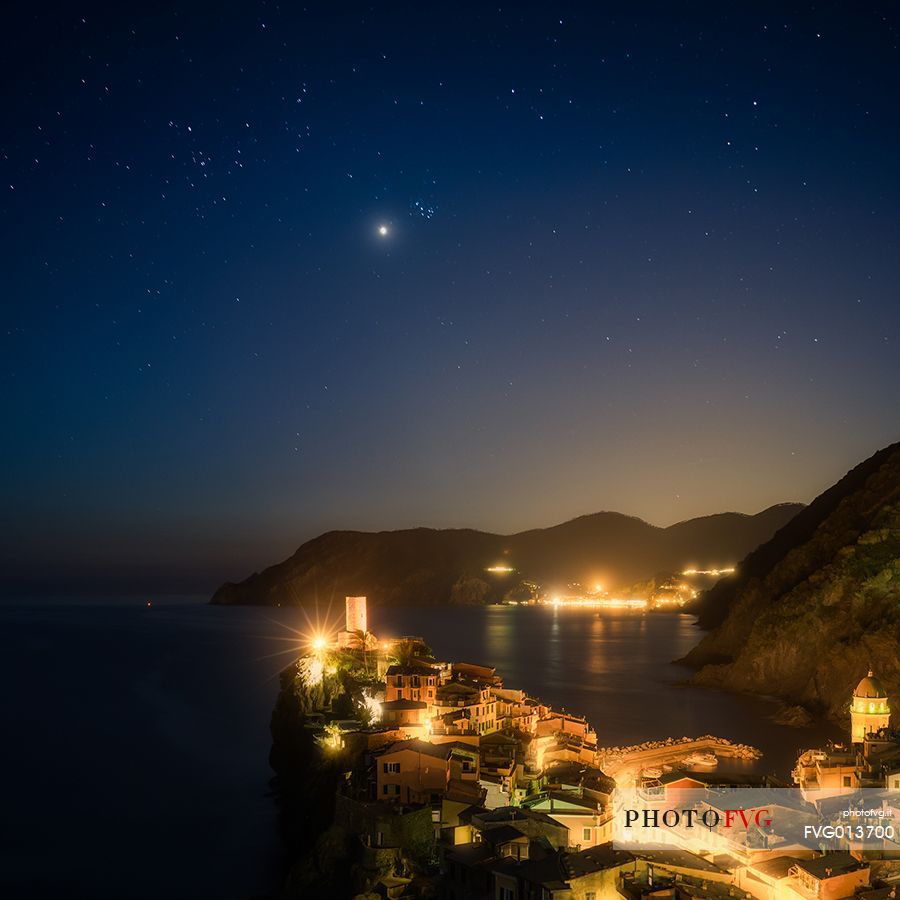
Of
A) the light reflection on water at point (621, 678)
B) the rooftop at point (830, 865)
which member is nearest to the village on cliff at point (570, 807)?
the rooftop at point (830, 865)

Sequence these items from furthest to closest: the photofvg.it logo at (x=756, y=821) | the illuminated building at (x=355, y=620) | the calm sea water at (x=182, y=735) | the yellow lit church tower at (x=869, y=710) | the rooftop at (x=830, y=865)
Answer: the illuminated building at (x=355, y=620) < the yellow lit church tower at (x=869, y=710) < the calm sea water at (x=182, y=735) < the photofvg.it logo at (x=756, y=821) < the rooftop at (x=830, y=865)

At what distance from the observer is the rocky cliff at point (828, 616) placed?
37219mm

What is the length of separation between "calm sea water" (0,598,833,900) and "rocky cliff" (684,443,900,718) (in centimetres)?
289

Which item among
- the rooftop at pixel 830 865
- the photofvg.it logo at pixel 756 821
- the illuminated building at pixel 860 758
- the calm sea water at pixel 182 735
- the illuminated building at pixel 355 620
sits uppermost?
the illuminated building at pixel 355 620

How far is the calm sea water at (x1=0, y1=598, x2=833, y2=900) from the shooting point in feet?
76.8

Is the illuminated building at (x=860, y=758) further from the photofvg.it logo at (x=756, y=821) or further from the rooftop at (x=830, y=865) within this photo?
the rooftop at (x=830, y=865)

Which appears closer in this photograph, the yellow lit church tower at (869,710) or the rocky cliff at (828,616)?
the yellow lit church tower at (869,710)

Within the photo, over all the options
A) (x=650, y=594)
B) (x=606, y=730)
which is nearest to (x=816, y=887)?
(x=606, y=730)

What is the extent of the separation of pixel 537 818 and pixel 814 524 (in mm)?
54158

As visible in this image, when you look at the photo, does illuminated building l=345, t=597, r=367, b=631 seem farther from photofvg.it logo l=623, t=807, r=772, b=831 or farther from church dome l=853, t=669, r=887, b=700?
photofvg.it logo l=623, t=807, r=772, b=831

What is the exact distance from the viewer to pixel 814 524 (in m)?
62.4

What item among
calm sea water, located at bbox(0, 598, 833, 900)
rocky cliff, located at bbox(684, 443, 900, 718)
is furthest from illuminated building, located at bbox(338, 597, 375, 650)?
rocky cliff, located at bbox(684, 443, 900, 718)

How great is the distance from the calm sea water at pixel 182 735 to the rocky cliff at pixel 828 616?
289 centimetres

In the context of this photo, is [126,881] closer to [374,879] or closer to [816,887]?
[374,879]
